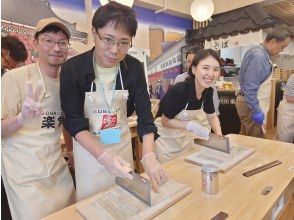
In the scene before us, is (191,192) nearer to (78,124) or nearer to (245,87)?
(78,124)

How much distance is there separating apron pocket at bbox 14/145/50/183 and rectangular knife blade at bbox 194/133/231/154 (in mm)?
981

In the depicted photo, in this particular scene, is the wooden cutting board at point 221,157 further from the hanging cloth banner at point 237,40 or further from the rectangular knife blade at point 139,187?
the hanging cloth banner at point 237,40

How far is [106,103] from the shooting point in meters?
1.25

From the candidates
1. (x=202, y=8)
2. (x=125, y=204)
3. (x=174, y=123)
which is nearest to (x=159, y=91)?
(x=202, y=8)

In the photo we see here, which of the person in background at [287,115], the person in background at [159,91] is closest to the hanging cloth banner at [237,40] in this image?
the person in background at [159,91]

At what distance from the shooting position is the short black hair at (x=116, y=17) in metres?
1.05

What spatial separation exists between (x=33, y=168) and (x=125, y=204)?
1.71 ft

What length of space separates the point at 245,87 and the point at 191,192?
175 centimetres

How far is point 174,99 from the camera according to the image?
1729 millimetres

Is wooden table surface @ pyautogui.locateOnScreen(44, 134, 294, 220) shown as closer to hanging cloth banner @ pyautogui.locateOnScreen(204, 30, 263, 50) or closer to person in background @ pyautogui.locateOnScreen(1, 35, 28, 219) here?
person in background @ pyautogui.locateOnScreen(1, 35, 28, 219)

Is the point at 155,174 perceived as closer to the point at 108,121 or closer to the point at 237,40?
the point at 108,121

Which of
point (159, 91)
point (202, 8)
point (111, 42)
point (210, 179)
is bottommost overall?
point (210, 179)

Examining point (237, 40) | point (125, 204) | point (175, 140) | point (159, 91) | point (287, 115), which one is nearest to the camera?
point (125, 204)

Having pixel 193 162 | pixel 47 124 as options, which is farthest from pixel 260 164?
pixel 47 124
